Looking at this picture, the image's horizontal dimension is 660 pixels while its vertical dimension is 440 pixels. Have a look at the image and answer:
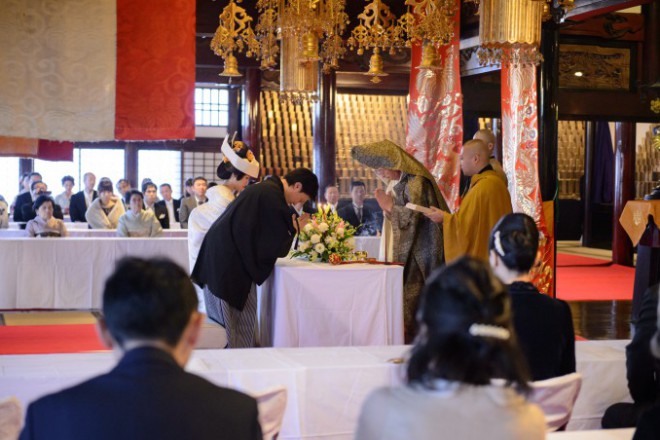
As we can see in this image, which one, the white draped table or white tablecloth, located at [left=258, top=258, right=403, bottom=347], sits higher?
Result: the white draped table

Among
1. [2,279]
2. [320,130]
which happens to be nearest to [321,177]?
[320,130]

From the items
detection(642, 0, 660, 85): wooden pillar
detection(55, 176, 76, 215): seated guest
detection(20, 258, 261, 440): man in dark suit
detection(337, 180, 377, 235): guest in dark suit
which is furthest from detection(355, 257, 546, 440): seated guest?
detection(55, 176, 76, 215): seated guest

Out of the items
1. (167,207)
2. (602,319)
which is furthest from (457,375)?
(167,207)

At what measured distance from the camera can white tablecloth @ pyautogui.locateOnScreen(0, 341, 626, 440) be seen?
300 cm

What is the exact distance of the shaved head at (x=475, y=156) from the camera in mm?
5395

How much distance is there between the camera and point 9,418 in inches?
85.7

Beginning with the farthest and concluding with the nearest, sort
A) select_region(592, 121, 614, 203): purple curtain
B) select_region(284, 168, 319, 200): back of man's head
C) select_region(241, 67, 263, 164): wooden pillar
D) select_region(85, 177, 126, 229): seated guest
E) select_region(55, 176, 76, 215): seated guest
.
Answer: select_region(592, 121, 614, 203): purple curtain, select_region(55, 176, 76, 215): seated guest, select_region(241, 67, 263, 164): wooden pillar, select_region(85, 177, 126, 229): seated guest, select_region(284, 168, 319, 200): back of man's head

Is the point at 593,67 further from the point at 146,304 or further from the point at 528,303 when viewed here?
the point at 146,304

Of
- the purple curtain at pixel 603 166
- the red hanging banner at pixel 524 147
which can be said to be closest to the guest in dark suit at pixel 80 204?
the red hanging banner at pixel 524 147

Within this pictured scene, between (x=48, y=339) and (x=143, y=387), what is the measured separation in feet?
18.0

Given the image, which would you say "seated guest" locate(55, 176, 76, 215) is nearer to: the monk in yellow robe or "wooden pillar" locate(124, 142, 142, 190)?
"wooden pillar" locate(124, 142, 142, 190)

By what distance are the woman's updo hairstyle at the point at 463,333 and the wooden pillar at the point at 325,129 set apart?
30.5 ft

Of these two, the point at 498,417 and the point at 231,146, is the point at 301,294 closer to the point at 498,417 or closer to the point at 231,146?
the point at 231,146

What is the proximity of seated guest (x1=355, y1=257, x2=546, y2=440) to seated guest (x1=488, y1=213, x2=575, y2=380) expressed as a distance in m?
1.13
